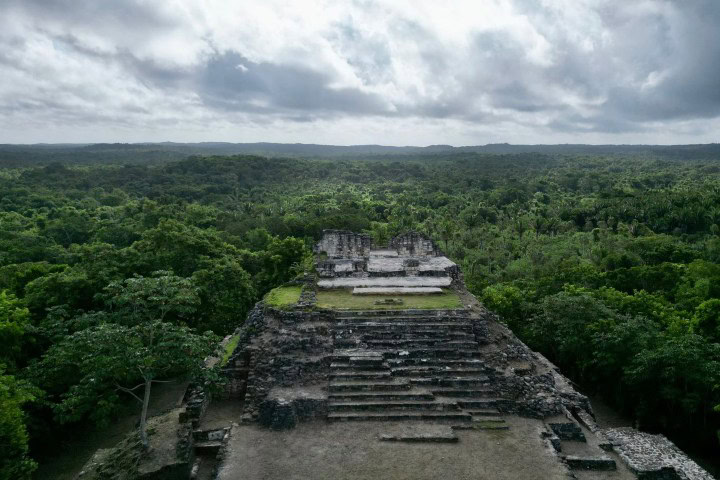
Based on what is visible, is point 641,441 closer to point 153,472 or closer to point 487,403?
point 487,403

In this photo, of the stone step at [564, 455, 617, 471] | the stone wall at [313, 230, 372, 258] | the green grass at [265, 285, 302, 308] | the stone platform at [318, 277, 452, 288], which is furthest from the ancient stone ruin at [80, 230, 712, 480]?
the stone wall at [313, 230, 372, 258]

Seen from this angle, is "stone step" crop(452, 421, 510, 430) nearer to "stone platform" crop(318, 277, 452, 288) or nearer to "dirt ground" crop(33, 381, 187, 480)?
"stone platform" crop(318, 277, 452, 288)

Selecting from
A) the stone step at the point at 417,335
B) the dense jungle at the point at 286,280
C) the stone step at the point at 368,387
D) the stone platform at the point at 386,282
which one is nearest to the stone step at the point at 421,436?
the stone step at the point at 368,387

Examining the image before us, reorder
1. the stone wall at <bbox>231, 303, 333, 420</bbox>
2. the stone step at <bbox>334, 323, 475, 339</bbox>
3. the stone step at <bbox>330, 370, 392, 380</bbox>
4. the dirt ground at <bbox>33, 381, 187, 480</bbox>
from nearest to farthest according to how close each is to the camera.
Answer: the stone step at <bbox>330, 370, 392, 380</bbox> → the stone wall at <bbox>231, 303, 333, 420</bbox> → the dirt ground at <bbox>33, 381, 187, 480</bbox> → the stone step at <bbox>334, 323, 475, 339</bbox>

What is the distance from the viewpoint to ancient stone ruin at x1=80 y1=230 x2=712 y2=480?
10125mm

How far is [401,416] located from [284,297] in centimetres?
613

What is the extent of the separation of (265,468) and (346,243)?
13466 millimetres

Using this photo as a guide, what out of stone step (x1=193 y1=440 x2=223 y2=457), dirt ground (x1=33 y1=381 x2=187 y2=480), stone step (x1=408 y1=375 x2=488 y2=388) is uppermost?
stone step (x1=408 y1=375 x2=488 y2=388)

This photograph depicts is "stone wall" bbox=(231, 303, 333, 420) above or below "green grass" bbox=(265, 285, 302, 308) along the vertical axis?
below

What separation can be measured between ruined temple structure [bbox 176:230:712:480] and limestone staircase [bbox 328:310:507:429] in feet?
0.09

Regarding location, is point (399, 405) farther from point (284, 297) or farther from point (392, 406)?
point (284, 297)

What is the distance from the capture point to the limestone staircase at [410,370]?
1153 cm

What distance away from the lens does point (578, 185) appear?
309 feet

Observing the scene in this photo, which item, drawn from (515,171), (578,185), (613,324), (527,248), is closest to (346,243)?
(613,324)
